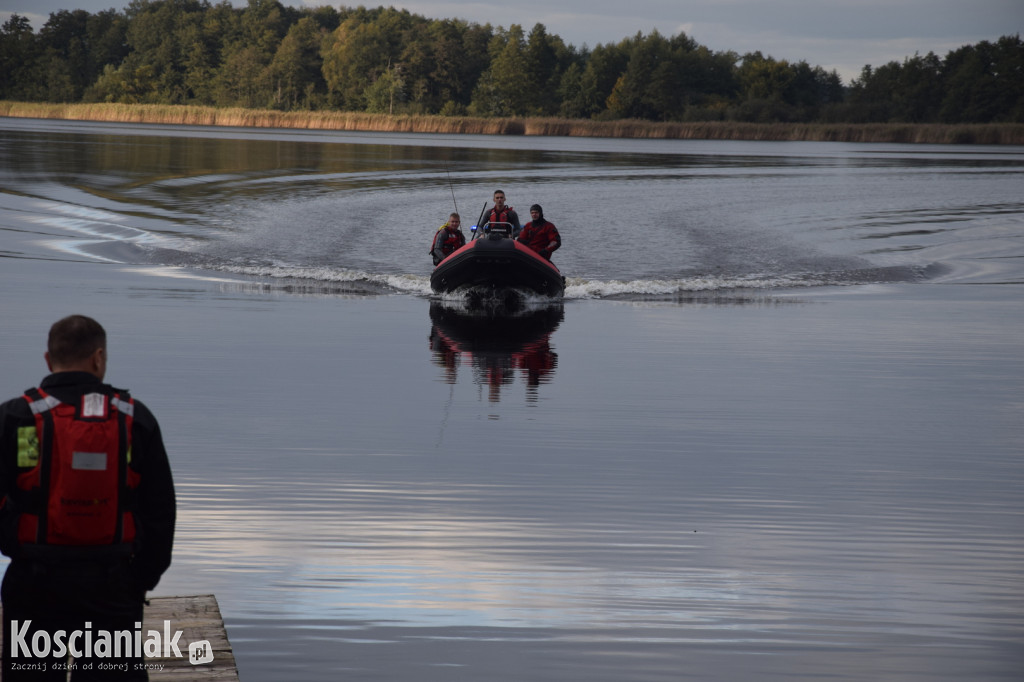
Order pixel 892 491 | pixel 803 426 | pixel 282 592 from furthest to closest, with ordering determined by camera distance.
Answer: pixel 803 426
pixel 892 491
pixel 282 592

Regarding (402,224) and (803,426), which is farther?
(402,224)

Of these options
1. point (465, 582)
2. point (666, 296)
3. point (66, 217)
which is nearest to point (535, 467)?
point (465, 582)

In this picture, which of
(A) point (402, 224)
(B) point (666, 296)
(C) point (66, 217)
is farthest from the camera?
(A) point (402, 224)

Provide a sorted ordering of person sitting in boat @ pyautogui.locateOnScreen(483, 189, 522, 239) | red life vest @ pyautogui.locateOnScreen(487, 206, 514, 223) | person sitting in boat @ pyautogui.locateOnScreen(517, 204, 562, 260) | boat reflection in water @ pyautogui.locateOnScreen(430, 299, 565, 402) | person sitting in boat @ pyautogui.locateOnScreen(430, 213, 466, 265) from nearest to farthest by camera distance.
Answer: boat reflection in water @ pyautogui.locateOnScreen(430, 299, 565, 402), person sitting in boat @ pyautogui.locateOnScreen(483, 189, 522, 239), red life vest @ pyautogui.locateOnScreen(487, 206, 514, 223), person sitting in boat @ pyautogui.locateOnScreen(430, 213, 466, 265), person sitting in boat @ pyautogui.locateOnScreen(517, 204, 562, 260)

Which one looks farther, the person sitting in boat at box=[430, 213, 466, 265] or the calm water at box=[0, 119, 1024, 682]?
the person sitting in boat at box=[430, 213, 466, 265]

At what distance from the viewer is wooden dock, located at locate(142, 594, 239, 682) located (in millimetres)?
3633

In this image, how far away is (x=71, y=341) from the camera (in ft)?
9.88

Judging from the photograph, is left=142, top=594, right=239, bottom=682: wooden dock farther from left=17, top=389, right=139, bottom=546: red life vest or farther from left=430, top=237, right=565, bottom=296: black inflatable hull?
left=430, top=237, right=565, bottom=296: black inflatable hull

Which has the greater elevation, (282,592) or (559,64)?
(559,64)

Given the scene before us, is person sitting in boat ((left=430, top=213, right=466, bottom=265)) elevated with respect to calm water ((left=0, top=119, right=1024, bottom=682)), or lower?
elevated

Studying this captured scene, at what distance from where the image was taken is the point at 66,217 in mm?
24750

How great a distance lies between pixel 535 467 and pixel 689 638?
2603 mm

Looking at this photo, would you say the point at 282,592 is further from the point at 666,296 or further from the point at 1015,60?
the point at 1015,60
